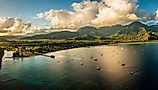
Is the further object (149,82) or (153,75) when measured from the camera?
(153,75)

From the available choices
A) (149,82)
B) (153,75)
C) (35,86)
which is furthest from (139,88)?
(35,86)

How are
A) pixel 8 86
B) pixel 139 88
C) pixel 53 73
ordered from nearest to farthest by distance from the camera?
pixel 139 88, pixel 8 86, pixel 53 73

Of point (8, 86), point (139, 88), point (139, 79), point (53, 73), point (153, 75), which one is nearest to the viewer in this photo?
point (139, 88)

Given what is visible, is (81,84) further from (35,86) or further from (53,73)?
(53,73)

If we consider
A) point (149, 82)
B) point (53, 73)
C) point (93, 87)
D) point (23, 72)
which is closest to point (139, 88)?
point (149, 82)

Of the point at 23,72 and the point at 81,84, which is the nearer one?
the point at 81,84

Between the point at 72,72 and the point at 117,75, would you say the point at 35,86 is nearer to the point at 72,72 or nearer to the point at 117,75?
the point at 72,72

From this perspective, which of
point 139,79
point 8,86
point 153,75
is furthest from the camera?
point 153,75

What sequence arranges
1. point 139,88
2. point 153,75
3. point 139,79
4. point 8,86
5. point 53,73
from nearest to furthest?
point 139,88
point 8,86
point 139,79
point 153,75
point 53,73
